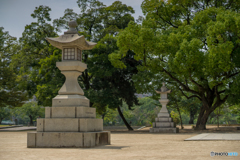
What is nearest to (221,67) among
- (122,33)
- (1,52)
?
(122,33)

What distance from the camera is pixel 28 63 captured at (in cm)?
2948

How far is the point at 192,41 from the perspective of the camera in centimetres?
1981

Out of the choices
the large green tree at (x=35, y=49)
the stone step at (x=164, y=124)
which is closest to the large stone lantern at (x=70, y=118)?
the stone step at (x=164, y=124)

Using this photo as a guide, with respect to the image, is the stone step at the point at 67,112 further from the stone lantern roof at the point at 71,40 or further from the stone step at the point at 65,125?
the stone lantern roof at the point at 71,40

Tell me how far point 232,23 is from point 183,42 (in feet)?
11.0

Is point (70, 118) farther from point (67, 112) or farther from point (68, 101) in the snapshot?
point (68, 101)

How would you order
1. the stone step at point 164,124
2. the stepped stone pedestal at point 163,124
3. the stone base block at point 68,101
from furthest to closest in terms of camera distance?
the stone step at point 164,124 < the stepped stone pedestal at point 163,124 < the stone base block at point 68,101

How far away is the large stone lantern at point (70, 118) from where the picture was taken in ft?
31.5

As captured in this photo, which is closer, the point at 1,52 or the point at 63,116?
the point at 63,116

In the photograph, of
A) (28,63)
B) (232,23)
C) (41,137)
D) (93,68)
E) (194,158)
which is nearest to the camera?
(194,158)

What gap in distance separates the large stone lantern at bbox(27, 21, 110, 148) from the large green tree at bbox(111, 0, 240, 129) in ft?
35.4

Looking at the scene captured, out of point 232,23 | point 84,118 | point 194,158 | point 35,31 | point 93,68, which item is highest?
point 35,31

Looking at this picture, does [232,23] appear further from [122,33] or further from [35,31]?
[35,31]

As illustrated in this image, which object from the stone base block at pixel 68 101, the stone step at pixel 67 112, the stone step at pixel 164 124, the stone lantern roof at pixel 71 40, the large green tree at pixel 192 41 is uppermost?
the large green tree at pixel 192 41
